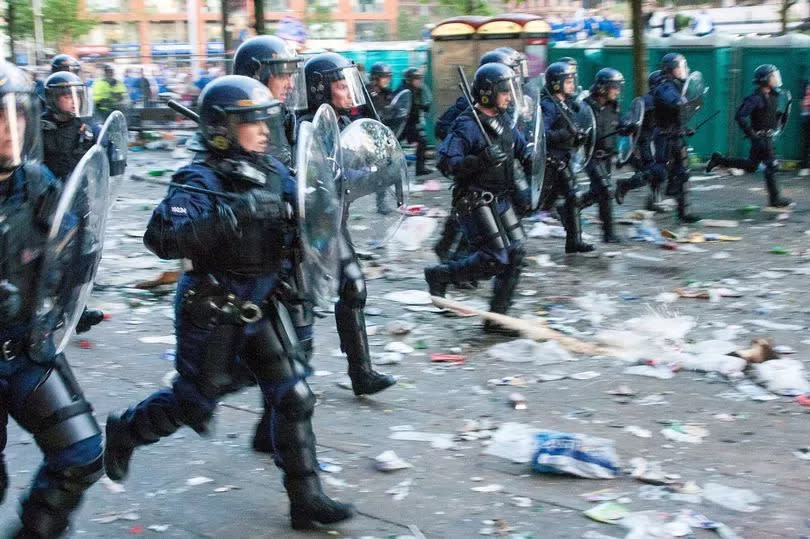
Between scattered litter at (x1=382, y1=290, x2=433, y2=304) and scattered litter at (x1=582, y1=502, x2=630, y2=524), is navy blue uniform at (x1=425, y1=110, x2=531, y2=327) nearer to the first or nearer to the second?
scattered litter at (x1=382, y1=290, x2=433, y2=304)

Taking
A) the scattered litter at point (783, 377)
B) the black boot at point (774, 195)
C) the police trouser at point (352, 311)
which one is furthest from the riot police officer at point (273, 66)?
the black boot at point (774, 195)

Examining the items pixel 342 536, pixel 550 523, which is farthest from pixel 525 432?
pixel 342 536

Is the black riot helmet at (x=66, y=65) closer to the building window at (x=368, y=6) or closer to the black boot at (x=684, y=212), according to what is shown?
the black boot at (x=684, y=212)

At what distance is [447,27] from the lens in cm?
1870

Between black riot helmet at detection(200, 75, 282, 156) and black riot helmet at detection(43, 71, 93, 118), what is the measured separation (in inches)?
171

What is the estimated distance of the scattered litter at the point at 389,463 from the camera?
491 cm

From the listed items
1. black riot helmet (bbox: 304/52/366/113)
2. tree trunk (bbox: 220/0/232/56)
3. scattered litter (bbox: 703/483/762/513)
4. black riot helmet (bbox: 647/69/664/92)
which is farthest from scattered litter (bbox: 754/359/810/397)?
tree trunk (bbox: 220/0/232/56)

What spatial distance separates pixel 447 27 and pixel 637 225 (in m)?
8.01

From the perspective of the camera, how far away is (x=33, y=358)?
3514mm

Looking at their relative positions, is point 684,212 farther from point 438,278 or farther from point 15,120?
point 15,120

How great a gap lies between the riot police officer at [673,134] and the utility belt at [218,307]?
8.15 metres

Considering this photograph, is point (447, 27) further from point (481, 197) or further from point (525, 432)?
point (525, 432)

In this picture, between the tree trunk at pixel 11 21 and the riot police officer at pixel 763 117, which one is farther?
the tree trunk at pixel 11 21

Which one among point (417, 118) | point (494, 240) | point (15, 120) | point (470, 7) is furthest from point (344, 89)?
point (470, 7)
